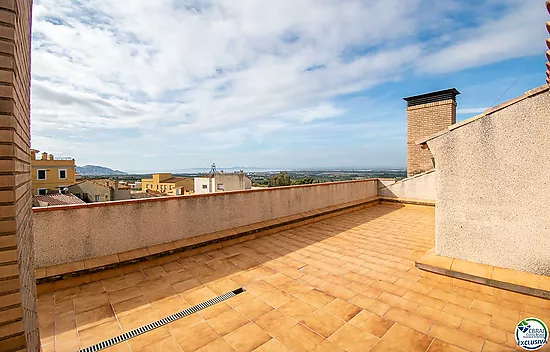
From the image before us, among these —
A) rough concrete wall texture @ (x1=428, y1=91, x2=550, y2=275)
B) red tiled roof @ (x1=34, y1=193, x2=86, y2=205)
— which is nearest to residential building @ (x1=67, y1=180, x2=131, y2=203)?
red tiled roof @ (x1=34, y1=193, x2=86, y2=205)

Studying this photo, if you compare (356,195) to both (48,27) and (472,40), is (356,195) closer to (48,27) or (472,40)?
(472,40)

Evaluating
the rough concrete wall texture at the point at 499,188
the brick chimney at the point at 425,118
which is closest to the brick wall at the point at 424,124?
the brick chimney at the point at 425,118

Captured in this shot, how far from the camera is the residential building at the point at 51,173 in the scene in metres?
34.0

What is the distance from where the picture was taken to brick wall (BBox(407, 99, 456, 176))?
32.9ft

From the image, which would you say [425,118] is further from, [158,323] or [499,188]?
[158,323]

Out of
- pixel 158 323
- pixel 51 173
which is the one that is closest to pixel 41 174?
pixel 51 173

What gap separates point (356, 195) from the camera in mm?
9391

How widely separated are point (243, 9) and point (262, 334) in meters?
6.27

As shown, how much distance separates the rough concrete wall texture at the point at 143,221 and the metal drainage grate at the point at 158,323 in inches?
70.5

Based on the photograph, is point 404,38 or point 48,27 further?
point 404,38

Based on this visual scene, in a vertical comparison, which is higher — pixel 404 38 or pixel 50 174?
pixel 404 38

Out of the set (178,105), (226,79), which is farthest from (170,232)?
(178,105)

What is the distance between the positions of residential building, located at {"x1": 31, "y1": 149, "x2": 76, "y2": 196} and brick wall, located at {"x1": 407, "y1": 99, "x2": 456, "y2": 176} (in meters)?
41.9

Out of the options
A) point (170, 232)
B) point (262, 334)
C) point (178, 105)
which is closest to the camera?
point (262, 334)
